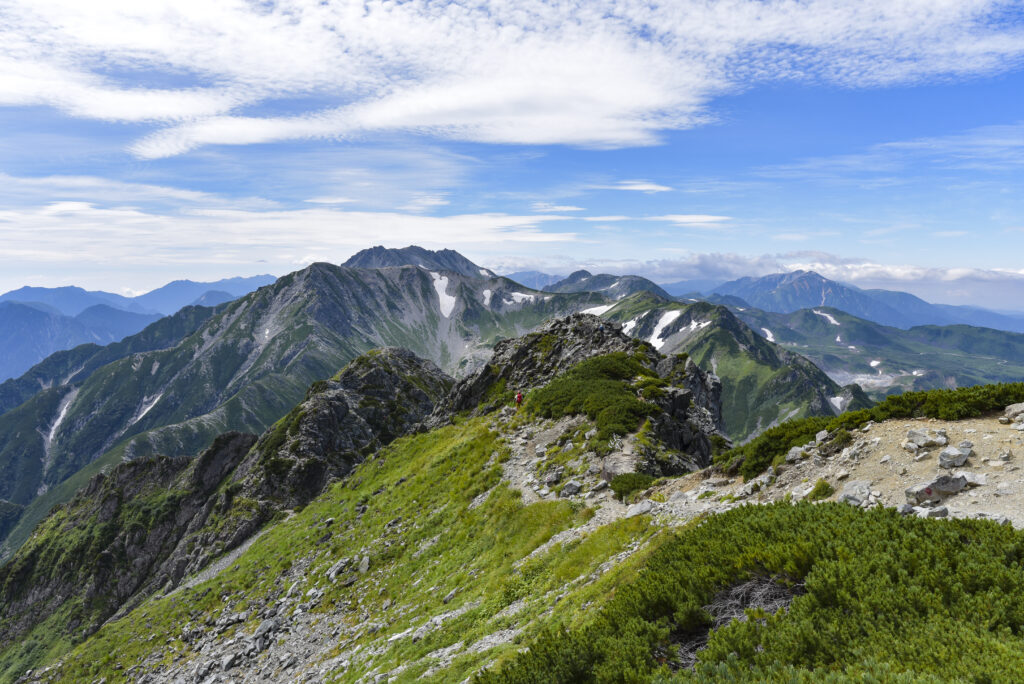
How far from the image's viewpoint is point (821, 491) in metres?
14.4

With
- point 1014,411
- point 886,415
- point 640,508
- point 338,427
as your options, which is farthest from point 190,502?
point 1014,411

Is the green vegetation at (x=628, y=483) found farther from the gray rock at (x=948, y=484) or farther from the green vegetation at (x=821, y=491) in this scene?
the gray rock at (x=948, y=484)

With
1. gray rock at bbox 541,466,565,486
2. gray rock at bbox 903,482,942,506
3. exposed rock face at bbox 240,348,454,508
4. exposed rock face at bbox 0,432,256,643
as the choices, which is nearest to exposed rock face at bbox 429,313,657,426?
exposed rock face at bbox 240,348,454,508

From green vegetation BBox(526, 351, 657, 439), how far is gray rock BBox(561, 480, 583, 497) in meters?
4.84

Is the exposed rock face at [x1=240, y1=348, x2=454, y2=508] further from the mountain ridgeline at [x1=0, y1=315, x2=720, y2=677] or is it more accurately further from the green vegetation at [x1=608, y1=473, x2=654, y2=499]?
the green vegetation at [x1=608, y1=473, x2=654, y2=499]

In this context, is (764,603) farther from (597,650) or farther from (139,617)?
(139,617)

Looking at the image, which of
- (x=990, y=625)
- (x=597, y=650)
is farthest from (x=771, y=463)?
(x=597, y=650)

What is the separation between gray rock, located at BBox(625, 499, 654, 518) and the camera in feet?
61.0

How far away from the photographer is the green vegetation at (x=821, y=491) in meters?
14.2

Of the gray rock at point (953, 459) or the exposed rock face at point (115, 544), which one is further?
the exposed rock face at point (115, 544)

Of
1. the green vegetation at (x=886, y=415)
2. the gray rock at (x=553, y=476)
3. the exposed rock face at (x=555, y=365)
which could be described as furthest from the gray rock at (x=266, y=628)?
the exposed rock face at (x=555, y=365)

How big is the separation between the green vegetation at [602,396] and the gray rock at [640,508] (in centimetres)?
941

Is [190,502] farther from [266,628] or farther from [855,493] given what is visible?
[855,493]

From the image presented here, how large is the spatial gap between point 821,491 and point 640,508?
6.59 m
